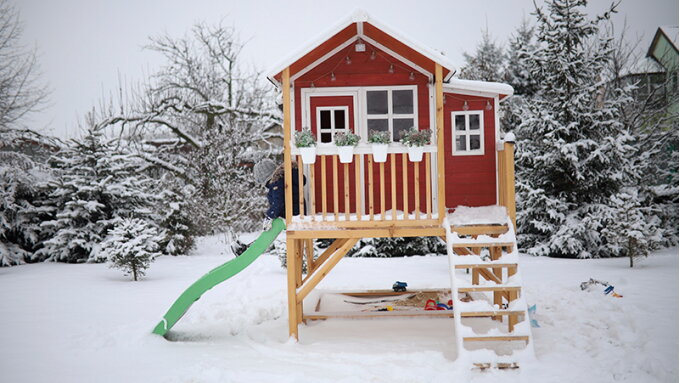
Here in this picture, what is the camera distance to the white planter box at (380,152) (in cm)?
605

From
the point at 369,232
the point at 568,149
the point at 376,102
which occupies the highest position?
the point at 376,102

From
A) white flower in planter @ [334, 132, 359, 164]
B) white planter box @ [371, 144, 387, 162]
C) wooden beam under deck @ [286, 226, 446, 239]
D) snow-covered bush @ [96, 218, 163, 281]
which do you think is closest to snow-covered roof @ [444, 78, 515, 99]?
white planter box @ [371, 144, 387, 162]

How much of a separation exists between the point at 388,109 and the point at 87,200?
10.6 m

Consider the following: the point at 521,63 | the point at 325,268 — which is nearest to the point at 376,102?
the point at 325,268

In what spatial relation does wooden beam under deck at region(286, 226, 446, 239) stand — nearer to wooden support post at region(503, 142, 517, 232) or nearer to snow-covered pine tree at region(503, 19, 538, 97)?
wooden support post at region(503, 142, 517, 232)

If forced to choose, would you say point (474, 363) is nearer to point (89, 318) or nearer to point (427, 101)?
point (427, 101)

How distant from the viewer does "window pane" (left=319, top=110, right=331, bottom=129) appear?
6.92 meters

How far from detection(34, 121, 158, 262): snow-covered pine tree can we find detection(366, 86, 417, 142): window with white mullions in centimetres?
907

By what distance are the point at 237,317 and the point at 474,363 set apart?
3.78m

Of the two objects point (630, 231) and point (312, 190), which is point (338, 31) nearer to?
point (312, 190)

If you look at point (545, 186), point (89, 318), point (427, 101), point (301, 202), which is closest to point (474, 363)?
point (301, 202)

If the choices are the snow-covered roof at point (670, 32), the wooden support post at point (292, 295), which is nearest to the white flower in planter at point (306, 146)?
the wooden support post at point (292, 295)

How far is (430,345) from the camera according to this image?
19.4ft

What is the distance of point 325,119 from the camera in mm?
6926
